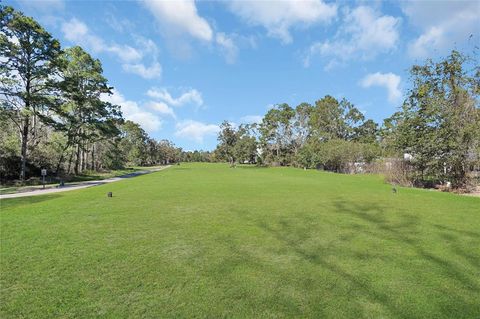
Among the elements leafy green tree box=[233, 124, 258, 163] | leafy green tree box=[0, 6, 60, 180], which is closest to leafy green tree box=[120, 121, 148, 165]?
leafy green tree box=[233, 124, 258, 163]

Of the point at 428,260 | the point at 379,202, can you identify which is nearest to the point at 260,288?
the point at 428,260

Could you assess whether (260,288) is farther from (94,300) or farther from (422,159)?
(422,159)

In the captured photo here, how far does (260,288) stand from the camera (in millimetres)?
4105

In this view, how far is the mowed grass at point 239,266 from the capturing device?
362 cm

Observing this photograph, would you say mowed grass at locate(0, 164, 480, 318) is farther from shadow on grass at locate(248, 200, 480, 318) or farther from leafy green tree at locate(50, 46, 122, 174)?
leafy green tree at locate(50, 46, 122, 174)

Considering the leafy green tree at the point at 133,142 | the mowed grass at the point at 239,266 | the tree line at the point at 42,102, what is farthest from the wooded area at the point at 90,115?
the leafy green tree at the point at 133,142

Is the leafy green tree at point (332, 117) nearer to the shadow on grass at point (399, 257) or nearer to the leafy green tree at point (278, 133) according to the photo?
the leafy green tree at point (278, 133)

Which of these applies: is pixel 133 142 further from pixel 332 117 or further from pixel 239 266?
pixel 239 266

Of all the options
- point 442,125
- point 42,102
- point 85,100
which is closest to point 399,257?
point 442,125

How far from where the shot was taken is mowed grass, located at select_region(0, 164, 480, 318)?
142 inches

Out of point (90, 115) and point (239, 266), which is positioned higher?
point (90, 115)

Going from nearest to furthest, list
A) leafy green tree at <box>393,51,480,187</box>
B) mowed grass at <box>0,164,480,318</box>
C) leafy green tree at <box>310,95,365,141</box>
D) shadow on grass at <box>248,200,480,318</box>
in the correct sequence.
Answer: mowed grass at <box>0,164,480,318</box>, shadow on grass at <box>248,200,480,318</box>, leafy green tree at <box>393,51,480,187</box>, leafy green tree at <box>310,95,365,141</box>

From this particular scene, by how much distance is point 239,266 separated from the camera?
16.2ft

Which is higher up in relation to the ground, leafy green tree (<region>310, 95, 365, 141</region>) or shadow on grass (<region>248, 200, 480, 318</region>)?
leafy green tree (<region>310, 95, 365, 141</region>)
